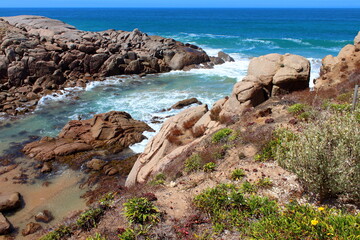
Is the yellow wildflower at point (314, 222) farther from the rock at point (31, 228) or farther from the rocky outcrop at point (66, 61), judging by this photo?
the rocky outcrop at point (66, 61)

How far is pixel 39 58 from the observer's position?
143 ft

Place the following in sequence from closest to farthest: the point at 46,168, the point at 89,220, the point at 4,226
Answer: the point at 89,220, the point at 4,226, the point at 46,168

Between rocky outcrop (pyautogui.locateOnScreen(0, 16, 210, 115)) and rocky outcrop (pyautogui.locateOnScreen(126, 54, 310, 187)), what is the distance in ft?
65.8

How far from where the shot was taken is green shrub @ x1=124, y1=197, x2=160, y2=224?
29.7ft

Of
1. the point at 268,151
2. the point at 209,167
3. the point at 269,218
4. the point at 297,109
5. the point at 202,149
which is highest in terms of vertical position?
the point at 297,109

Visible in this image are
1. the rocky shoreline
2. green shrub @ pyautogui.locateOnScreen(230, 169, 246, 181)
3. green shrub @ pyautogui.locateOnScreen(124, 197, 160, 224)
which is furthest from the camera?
the rocky shoreline

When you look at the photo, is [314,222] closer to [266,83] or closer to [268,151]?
[268,151]

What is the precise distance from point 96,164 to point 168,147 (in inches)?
239

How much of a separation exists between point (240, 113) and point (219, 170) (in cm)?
729

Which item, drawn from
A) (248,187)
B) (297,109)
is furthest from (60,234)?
(297,109)

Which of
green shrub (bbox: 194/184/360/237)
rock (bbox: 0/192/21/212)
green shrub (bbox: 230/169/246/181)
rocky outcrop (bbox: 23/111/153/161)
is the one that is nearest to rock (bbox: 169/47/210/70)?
rocky outcrop (bbox: 23/111/153/161)

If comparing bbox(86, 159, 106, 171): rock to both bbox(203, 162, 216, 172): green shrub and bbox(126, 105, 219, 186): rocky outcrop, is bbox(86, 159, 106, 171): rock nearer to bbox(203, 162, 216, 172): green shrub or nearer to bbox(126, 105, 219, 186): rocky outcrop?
bbox(126, 105, 219, 186): rocky outcrop

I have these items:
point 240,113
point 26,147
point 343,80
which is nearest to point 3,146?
point 26,147

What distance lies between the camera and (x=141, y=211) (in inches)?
366
